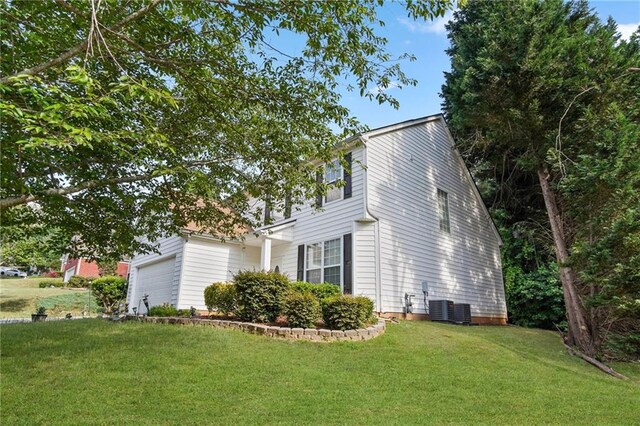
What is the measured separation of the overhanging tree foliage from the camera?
4.47m

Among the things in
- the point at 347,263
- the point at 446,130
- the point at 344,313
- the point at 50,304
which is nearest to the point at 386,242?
the point at 347,263

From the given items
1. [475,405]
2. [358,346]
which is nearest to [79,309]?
[358,346]

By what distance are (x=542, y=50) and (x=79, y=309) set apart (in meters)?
25.5

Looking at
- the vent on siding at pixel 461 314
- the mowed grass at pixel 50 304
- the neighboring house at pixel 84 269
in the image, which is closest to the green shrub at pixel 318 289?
the vent on siding at pixel 461 314

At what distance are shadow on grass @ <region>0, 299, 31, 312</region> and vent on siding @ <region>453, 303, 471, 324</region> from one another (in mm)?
23617

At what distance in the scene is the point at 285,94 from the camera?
6062 mm

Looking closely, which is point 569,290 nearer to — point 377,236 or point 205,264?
point 377,236

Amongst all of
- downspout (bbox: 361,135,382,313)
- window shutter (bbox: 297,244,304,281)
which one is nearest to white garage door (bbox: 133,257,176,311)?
window shutter (bbox: 297,244,304,281)

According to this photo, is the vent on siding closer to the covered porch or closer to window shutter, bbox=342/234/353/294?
window shutter, bbox=342/234/353/294

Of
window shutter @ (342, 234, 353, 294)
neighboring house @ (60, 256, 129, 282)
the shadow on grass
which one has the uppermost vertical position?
neighboring house @ (60, 256, 129, 282)

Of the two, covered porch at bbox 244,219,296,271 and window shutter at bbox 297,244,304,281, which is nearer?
covered porch at bbox 244,219,296,271

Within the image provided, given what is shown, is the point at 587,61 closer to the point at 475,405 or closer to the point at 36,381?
the point at 475,405

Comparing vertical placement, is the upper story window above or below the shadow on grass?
above

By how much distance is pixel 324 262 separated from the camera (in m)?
12.3
